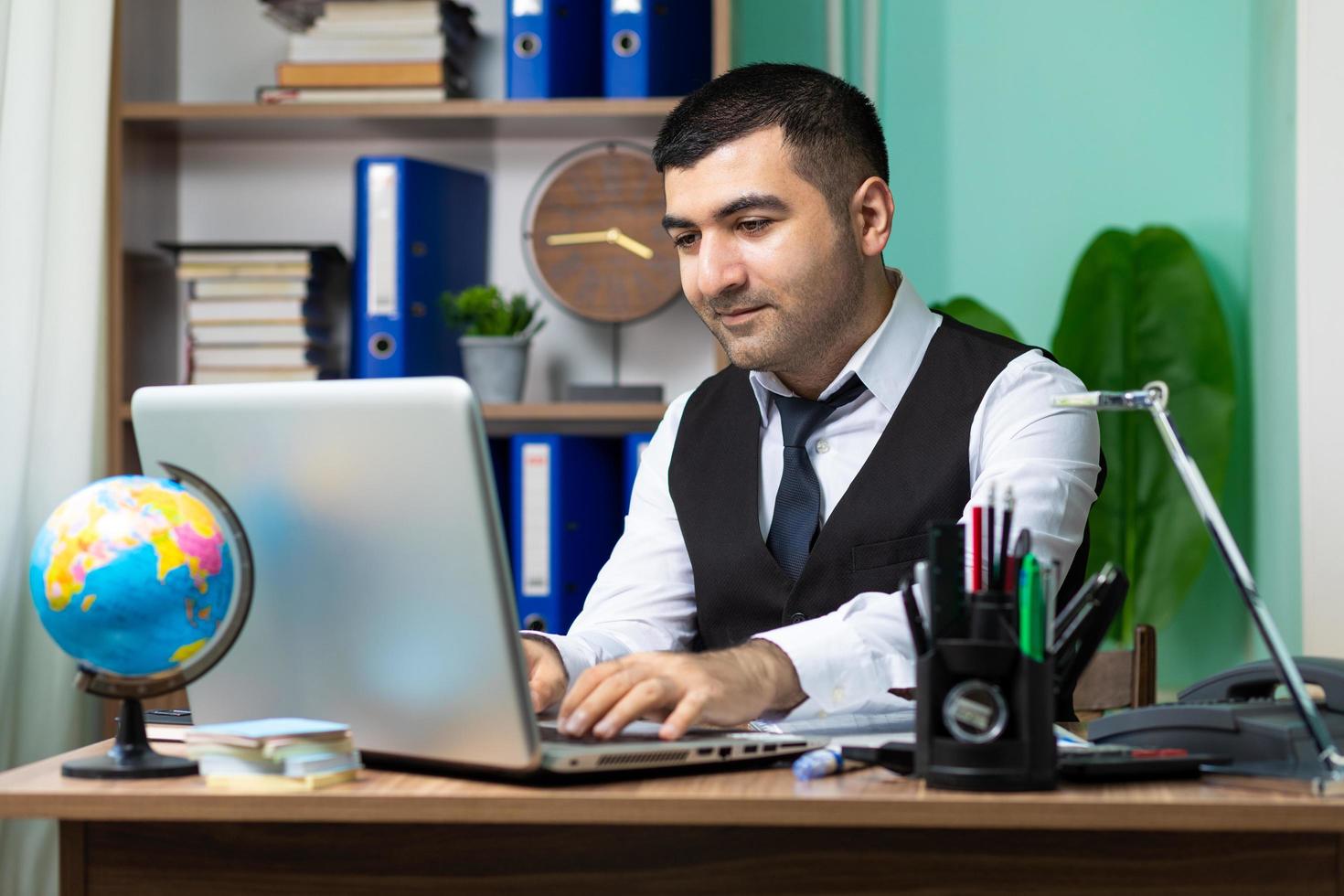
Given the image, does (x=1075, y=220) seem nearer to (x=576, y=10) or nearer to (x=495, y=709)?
(x=576, y=10)

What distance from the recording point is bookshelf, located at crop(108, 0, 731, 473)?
8.05 ft

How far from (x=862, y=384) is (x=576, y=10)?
3.60 ft

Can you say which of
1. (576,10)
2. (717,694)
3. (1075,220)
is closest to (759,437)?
(717,694)

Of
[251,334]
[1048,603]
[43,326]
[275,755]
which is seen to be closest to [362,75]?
[251,334]

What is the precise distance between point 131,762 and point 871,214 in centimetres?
110

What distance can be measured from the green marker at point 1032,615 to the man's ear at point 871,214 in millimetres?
909

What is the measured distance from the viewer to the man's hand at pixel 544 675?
1282 mm

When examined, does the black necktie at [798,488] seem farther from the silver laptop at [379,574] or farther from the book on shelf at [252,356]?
the book on shelf at [252,356]

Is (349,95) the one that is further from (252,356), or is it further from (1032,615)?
(1032,615)

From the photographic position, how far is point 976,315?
2.59 m

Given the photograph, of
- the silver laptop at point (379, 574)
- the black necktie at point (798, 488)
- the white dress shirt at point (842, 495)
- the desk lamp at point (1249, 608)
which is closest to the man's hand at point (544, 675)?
the white dress shirt at point (842, 495)

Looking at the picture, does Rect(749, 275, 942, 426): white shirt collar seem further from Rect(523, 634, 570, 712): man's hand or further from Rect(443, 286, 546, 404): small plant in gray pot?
Rect(443, 286, 546, 404): small plant in gray pot

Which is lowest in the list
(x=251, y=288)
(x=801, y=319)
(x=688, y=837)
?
(x=688, y=837)

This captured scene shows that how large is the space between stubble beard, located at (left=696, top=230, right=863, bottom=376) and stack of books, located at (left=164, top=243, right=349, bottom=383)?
1025mm
